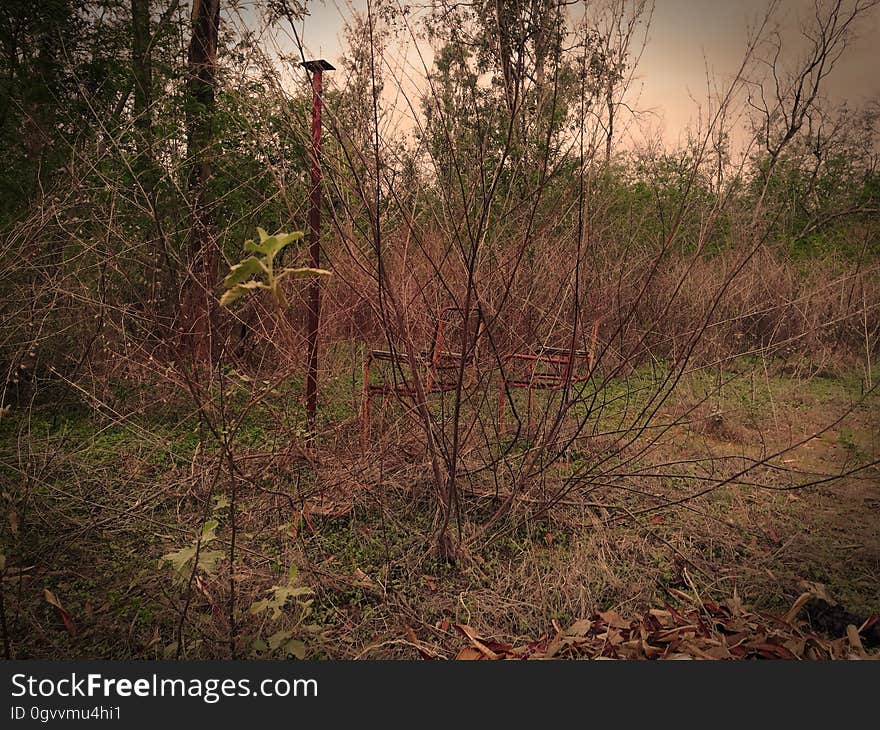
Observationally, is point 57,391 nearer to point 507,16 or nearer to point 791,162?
point 507,16

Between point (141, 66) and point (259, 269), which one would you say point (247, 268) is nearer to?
point (259, 269)

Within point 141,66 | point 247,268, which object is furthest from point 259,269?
point 141,66

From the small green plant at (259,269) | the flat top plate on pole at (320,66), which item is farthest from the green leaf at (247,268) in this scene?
Answer: the flat top plate on pole at (320,66)

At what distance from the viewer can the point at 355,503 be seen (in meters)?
2.66

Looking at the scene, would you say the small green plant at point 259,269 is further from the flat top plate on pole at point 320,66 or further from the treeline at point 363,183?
the flat top plate on pole at point 320,66

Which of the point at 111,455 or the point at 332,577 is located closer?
the point at 332,577

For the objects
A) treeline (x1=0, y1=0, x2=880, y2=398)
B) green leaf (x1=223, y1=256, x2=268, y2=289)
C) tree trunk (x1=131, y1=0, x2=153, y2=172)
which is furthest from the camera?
tree trunk (x1=131, y1=0, x2=153, y2=172)

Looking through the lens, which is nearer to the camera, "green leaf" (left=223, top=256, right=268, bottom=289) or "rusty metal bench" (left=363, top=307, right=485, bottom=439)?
"green leaf" (left=223, top=256, right=268, bottom=289)

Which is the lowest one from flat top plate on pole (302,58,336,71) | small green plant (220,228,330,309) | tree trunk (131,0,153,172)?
small green plant (220,228,330,309)

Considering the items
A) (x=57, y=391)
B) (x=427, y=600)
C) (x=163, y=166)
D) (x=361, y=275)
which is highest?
(x=163, y=166)

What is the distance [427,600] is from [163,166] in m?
3.37

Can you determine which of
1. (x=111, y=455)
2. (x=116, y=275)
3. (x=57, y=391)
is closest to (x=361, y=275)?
(x=111, y=455)

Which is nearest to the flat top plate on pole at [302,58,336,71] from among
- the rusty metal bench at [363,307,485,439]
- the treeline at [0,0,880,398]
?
the treeline at [0,0,880,398]

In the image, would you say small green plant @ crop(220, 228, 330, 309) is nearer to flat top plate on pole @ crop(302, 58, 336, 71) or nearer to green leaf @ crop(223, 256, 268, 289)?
green leaf @ crop(223, 256, 268, 289)
